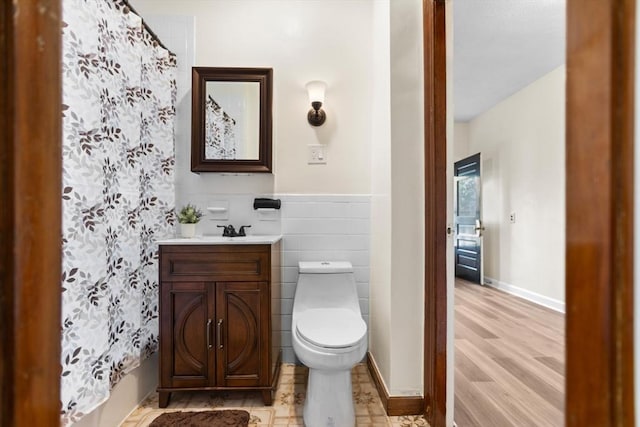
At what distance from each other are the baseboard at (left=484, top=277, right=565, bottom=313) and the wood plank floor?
10 cm

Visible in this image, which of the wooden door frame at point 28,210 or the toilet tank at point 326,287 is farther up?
the wooden door frame at point 28,210

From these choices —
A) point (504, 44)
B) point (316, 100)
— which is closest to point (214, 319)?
point (316, 100)

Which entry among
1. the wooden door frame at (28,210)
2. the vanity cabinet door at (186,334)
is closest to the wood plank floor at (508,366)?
the vanity cabinet door at (186,334)

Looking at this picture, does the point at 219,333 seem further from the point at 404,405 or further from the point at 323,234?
the point at 404,405

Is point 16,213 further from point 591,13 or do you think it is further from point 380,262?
point 380,262

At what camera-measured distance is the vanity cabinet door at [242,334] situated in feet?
5.38

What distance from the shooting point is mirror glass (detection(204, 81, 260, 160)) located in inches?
80.5

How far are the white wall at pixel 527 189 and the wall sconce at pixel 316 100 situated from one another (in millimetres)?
2505

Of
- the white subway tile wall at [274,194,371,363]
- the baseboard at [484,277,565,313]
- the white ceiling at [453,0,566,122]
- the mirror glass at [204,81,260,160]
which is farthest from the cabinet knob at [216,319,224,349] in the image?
the baseboard at [484,277,565,313]

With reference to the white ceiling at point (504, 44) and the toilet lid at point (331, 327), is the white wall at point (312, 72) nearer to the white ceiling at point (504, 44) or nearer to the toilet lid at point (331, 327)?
the toilet lid at point (331, 327)

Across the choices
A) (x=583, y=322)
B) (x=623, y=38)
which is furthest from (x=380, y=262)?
(x=623, y=38)

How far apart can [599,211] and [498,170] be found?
14.6 ft

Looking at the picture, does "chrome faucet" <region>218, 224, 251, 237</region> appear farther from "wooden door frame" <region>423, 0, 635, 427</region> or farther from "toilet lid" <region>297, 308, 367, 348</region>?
"wooden door frame" <region>423, 0, 635, 427</region>

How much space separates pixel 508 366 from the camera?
204 centimetres
